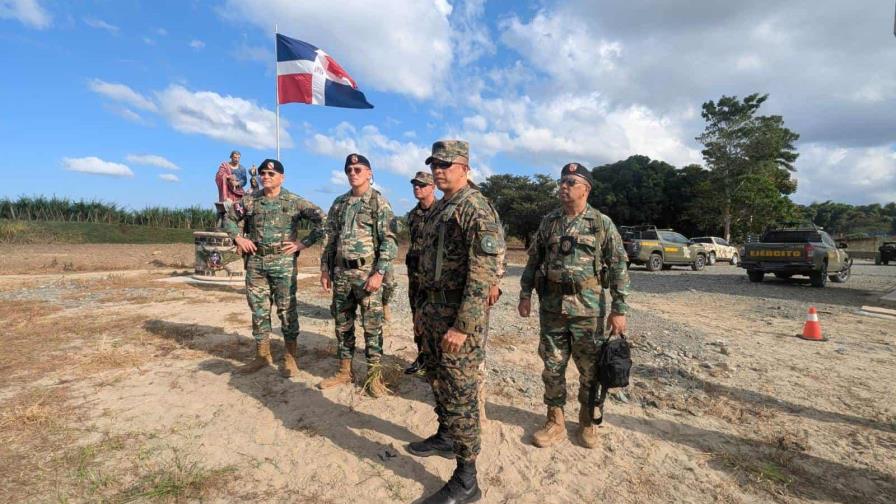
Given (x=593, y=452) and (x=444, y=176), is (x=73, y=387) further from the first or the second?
(x=593, y=452)

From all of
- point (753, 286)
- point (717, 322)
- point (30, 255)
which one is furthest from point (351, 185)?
point (30, 255)

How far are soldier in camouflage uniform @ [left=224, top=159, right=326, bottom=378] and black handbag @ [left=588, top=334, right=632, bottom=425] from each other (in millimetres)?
2552

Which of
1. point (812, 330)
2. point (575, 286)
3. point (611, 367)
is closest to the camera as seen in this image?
point (611, 367)

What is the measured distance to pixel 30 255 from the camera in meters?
13.5

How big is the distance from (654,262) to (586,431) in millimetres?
14252

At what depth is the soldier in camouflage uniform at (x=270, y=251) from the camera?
4.02 m

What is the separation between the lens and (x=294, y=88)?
7.68m

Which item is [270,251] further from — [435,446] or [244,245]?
[435,446]

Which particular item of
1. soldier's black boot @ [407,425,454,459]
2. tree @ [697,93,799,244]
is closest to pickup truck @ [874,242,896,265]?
tree @ [697,93,799,244]

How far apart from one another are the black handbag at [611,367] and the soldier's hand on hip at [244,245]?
3.08m

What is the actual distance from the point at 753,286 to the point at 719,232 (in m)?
24.0

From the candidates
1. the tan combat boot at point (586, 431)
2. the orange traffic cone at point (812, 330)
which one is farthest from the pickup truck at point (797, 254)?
the tan combat boot at point (586, 431)

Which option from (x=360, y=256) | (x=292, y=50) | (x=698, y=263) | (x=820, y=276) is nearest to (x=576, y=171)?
(x=360, y=256)

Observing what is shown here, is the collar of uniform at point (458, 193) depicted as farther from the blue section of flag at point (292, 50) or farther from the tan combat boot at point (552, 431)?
the blue section of flag at point (292, 50)
